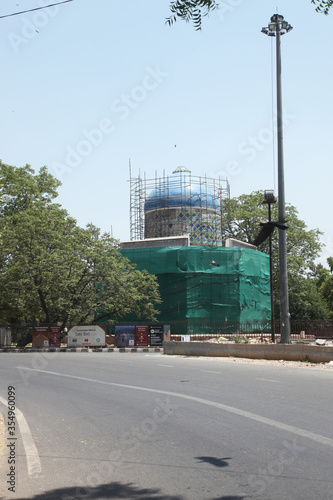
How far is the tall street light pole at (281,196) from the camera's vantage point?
23.1 meters

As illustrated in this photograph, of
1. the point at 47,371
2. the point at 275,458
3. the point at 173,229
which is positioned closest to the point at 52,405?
the point at 275,458

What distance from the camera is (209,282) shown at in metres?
53.4

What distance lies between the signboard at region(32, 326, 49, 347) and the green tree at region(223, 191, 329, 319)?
27769mm

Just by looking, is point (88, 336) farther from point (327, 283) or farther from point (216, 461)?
point (327, 283)

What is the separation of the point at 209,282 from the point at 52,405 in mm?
42096

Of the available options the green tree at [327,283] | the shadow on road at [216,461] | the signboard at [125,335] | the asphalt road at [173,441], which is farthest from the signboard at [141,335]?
the green tree at [327,283]

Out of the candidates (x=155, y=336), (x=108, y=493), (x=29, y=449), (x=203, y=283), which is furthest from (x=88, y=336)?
(x=108, y=493)

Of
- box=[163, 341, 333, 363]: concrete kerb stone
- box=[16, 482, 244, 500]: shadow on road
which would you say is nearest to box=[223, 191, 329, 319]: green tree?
box=[163, 341, 333, 363]: concrete kerb stone

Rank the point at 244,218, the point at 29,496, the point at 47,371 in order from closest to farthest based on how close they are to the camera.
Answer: the point at 29,496, the point at 47,371, the point at 244,218

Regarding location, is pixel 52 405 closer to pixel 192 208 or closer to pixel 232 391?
pixel 232 391

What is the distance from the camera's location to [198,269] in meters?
53.6

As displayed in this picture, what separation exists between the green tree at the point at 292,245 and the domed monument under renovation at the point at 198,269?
16.0ft

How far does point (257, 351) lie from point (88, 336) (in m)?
17.2
